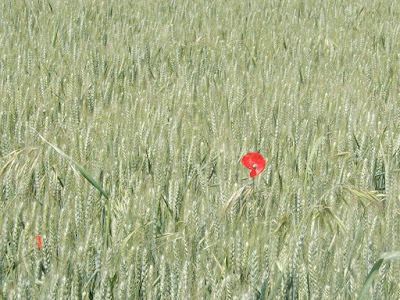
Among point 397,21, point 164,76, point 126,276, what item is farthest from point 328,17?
point 126,276

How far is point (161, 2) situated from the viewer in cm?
435

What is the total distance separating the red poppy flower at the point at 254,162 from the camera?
162 cm

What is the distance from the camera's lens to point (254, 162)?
65.0 inches

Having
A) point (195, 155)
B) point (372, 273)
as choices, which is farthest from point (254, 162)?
point (372, 273)

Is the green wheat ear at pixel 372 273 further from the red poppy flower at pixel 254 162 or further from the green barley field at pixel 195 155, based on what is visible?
the red poppy flower at pixel 254 162

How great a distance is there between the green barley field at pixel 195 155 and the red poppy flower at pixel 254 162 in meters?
0.04

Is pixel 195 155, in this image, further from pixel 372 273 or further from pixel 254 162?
pixel 372 273

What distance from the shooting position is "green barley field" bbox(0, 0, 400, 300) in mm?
1173

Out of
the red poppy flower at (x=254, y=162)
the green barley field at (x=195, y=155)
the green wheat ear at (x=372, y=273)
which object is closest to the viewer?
the green wheat ear at (x=372, y=273)

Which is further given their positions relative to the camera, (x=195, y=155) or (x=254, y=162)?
(x=195, y=155)

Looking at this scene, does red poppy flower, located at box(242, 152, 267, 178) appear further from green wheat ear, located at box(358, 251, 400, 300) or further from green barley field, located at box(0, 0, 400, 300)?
green wheat ear, located at box(358, 251, 400, 300)

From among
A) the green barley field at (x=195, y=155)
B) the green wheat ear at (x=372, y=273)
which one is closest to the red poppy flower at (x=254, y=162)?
the green barley field at (x=195, y=155)

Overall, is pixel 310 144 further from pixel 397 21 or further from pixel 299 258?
pixel 397 21

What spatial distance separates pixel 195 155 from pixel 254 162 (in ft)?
0.61
